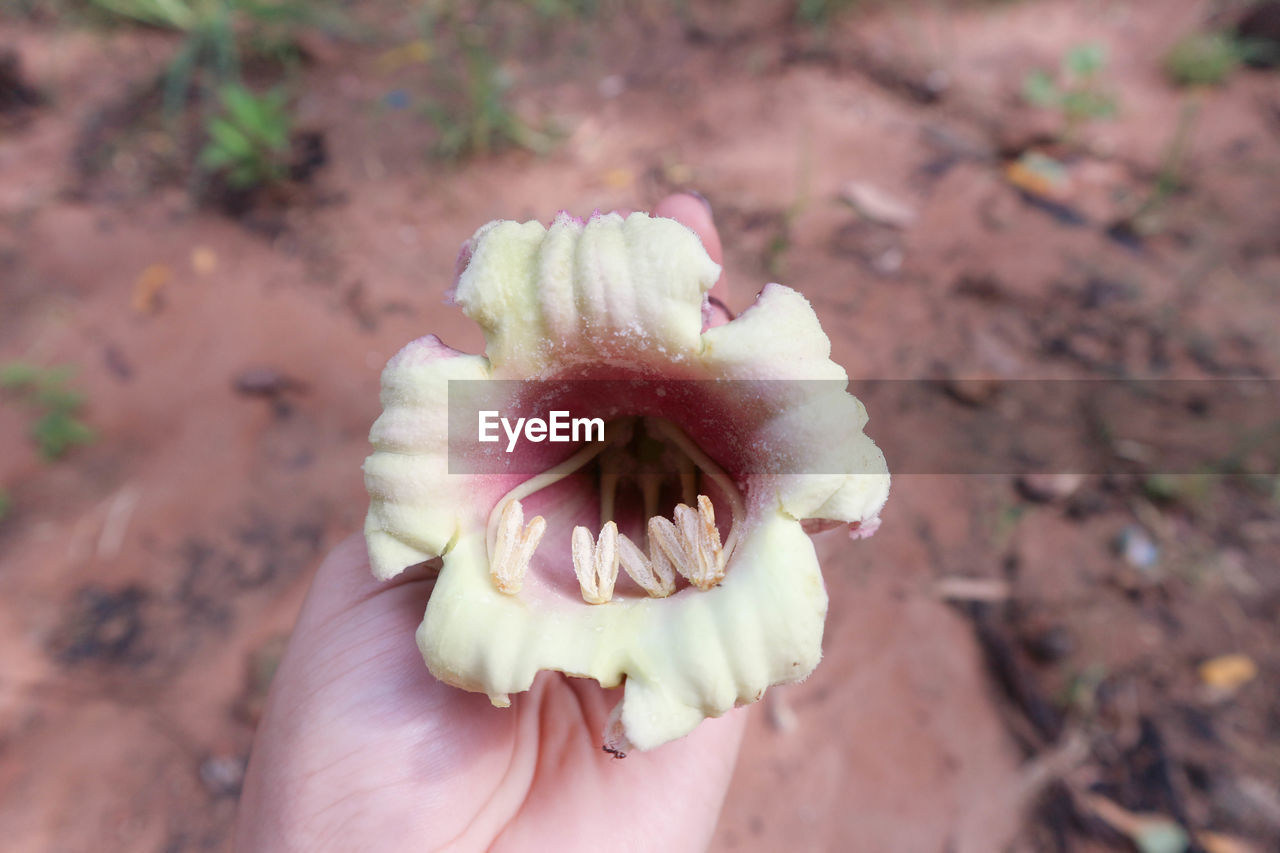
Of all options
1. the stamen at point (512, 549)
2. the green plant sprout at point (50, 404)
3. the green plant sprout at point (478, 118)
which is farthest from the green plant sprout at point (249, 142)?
the stamen at point (512, 549)

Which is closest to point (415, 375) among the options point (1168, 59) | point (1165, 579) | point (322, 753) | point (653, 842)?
point (322, 753)

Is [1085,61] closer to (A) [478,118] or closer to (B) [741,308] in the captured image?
(B) [741,308]

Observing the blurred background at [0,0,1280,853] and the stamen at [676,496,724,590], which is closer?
the stamen at [676,496,724,590]

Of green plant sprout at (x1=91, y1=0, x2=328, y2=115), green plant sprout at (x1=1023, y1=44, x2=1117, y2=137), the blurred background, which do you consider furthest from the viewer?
green plant sprout at (x1=91, y1=0, x2=328, y2=115)

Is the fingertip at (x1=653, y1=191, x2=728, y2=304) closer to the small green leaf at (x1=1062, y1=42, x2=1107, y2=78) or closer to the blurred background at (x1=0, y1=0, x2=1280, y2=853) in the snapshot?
the blurred background at (x1=0, y1=0, x2=1280, y2=853)

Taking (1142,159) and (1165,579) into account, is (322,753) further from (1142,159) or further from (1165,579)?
(1142,159)

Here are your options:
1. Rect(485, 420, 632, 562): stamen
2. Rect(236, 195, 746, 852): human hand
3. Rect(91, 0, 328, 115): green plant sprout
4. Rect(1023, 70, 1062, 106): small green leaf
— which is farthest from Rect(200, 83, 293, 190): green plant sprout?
Rect(1023, 70, 1062, 106): small green leaf

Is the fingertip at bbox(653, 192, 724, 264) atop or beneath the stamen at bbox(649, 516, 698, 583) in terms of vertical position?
atop

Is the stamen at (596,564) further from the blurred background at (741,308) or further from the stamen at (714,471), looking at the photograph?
the blurred background at (741,308)
